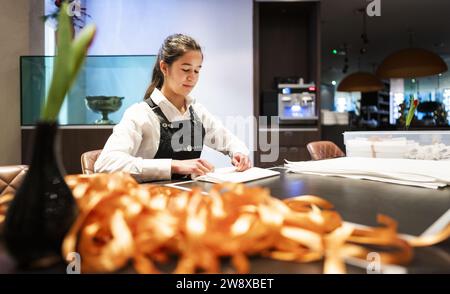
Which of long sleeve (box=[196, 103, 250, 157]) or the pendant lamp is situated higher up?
the pendant lamp

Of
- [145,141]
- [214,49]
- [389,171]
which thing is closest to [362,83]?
[214,49]

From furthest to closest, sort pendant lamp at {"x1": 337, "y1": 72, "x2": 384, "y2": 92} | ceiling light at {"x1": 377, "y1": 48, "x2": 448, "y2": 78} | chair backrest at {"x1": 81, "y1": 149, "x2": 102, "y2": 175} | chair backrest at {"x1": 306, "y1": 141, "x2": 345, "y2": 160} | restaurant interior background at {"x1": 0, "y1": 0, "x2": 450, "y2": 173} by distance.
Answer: pendant lamp at {"x1": 337, "y1": 72, "x2": 384, "y2": 92} → ceiling light at {"x1": 377, "y1": 48, "x2": 448, "y2": 78} → restaurant interior background at {"x1": 0, "y1": 0, "x2": 450, "y2": 173} → chair backrest at {"x1": 306, "y1": 141, "x2": 345, "y2": 160} → chair backrest at {"x1": 81, "y1": 149, "x2": 102, "y2": 175}

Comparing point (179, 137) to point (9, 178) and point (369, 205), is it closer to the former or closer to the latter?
point (9, 178)

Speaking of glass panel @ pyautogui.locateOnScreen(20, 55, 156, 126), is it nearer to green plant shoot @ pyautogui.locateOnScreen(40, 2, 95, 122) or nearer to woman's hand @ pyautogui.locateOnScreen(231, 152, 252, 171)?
woman's hand @ pyautogui.locateOnScreen(231, 152, 252, 171)

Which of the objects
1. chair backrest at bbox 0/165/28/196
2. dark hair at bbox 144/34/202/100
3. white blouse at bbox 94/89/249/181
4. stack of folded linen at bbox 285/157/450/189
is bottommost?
chair backrest at bbox 0/165/28/196

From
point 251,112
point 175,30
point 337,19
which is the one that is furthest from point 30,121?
point 337,19

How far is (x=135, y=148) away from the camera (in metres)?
1.37

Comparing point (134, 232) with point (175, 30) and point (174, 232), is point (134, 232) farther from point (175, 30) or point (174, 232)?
point (175, 30)

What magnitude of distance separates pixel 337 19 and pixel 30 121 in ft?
15.6

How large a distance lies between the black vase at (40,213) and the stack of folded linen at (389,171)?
0.80m

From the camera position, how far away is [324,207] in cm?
55

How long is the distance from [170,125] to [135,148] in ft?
0.74

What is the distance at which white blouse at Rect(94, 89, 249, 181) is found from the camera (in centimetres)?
108

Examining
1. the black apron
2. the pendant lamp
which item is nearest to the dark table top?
the black apron
